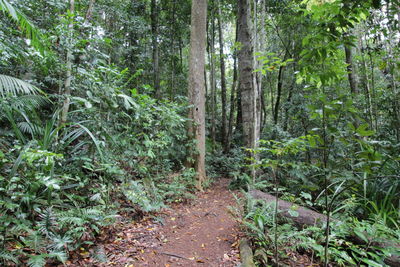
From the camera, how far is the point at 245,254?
268 centimetres

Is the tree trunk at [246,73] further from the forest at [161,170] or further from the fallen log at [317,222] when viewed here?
the fallen log at [317,222]

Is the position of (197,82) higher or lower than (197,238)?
higher

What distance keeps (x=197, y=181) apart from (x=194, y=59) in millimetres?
3530

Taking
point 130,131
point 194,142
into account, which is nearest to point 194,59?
point 194,142

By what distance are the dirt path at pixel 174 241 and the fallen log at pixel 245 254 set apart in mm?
96

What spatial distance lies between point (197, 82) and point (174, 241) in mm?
4471

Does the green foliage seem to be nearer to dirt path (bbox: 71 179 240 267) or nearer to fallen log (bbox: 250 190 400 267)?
fallen log (bbox: 250 190 400 267)

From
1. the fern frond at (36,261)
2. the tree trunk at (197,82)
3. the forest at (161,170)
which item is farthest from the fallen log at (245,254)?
the tree trunk at (197,82)

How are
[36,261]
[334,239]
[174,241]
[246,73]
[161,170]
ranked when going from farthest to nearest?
1. [246,73]
2. [161,170]
3. [174,241]
4. [334,239]
5. [36,261]

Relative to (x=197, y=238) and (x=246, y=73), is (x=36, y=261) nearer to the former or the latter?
(x=197, y=238)

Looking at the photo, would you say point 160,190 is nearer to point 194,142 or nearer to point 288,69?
point 194,142

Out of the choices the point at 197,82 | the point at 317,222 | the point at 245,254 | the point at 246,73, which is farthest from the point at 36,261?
the point at 246,73

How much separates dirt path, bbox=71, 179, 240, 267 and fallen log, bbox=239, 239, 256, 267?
10 centimetres

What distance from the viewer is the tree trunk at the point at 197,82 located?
20.7 ft
